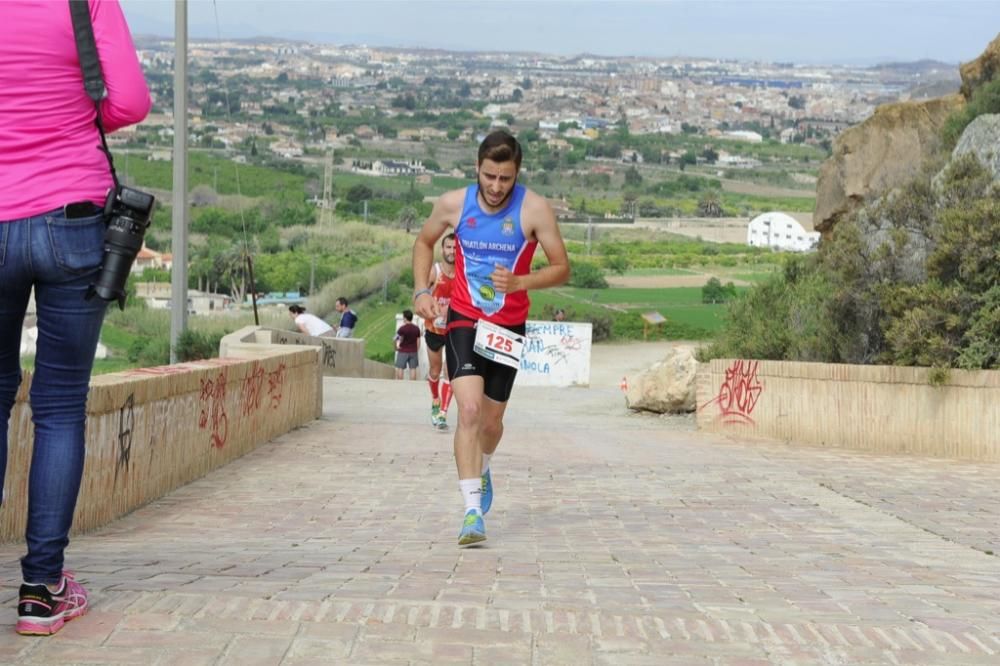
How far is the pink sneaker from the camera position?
201 inches

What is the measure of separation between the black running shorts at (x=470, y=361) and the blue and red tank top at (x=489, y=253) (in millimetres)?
66

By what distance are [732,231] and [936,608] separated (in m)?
139

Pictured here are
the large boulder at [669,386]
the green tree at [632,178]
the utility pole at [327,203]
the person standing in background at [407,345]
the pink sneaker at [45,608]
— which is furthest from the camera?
the green tree at [632,178]

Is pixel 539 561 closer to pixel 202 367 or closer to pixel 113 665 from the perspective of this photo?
pixel 113 665

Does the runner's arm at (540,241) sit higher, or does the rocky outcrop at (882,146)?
the rocky outcrop at (882,146)

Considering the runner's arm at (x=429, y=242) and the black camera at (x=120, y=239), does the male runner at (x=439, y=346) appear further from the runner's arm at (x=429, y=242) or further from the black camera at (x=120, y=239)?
the black camera at (x=120, y=239)

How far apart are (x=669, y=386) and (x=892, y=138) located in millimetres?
7249

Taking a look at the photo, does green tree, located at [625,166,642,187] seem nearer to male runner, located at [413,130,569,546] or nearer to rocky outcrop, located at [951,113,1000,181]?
rocky outcrop, located at [951,113,1000,181]

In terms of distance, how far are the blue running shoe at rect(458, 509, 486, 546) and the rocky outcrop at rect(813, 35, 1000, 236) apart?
18309mm

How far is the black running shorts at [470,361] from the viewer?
27.2 ft

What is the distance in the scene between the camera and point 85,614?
5.32 m

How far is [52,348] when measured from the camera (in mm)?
5320

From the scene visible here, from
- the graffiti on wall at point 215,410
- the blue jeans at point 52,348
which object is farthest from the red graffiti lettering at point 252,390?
the blue jeans at point 52,348

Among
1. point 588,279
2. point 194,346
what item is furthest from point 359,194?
point 194,346
